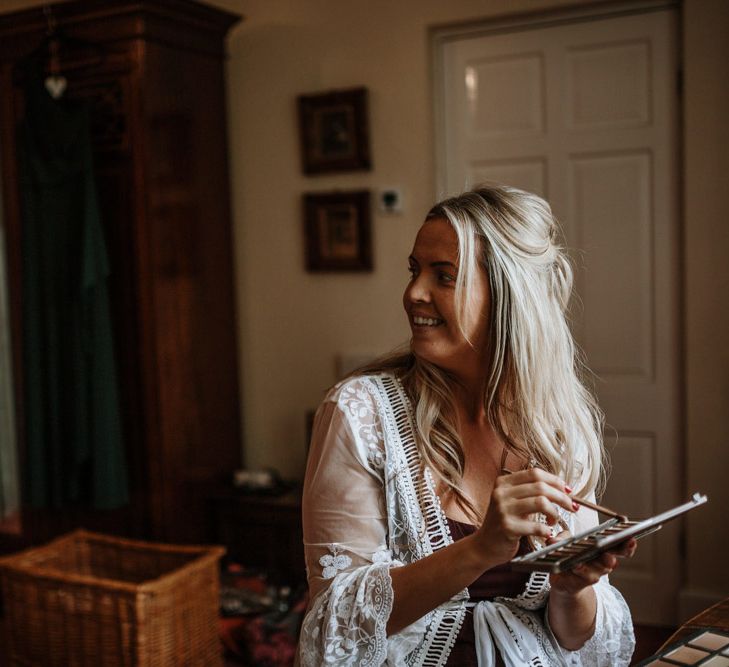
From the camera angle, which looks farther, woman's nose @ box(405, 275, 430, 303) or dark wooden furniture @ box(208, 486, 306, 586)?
dark wooden furniture @ box(208, 486, 306, 586)

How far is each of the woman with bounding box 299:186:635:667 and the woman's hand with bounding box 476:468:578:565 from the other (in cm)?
8

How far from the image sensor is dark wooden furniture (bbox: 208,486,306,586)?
130 inches

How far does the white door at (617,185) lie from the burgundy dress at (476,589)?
1.79 metres

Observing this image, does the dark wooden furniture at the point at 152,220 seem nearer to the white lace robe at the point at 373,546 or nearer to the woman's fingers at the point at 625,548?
the white lace robe at the point at 373,546

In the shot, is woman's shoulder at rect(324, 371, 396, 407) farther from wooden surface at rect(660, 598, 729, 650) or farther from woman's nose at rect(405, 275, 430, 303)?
wooden surface at rect(660, 598, 729, 650)

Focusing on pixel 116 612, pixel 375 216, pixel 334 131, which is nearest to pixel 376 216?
pixel 375 216

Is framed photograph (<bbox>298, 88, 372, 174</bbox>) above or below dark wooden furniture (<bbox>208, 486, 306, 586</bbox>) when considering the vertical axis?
above

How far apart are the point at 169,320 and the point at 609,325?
165cm

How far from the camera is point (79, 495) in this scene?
338cm

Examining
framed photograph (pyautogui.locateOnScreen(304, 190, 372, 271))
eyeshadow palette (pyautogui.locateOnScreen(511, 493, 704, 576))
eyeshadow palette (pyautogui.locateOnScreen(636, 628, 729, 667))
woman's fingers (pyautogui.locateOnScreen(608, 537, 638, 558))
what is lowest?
eyeshadow palette (pyautogui.locateOnScreen(636, 628, 729, 667))

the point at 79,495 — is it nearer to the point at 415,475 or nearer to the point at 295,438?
the point at 295,438

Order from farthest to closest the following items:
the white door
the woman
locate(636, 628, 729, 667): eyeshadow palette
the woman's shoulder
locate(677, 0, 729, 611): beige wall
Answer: the white door < locate(677, 0, 729, 611): beige wall < the woman's shoulder < the woman < locate(636, 628, 729, 667): eyeshadow palette

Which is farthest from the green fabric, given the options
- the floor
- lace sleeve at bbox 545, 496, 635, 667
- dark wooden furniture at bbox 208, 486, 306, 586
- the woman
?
lace sleeve at bbox 545, 496, 635, 667

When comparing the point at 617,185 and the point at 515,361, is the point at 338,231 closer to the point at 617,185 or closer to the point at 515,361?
the point at 617,185
